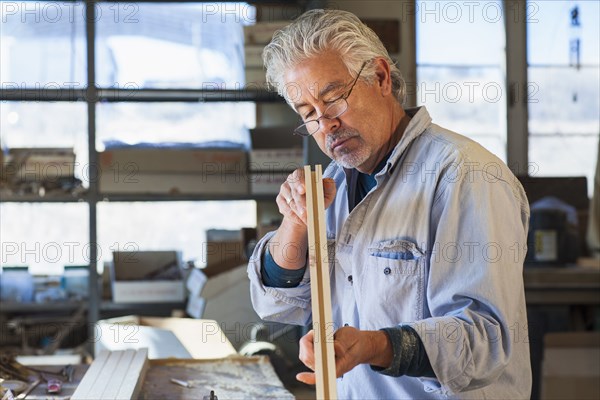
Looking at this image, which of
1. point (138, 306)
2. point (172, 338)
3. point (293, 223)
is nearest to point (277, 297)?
point (293, 223)

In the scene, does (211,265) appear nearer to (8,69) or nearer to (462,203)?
(8,69)

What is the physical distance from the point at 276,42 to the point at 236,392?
0.79 m

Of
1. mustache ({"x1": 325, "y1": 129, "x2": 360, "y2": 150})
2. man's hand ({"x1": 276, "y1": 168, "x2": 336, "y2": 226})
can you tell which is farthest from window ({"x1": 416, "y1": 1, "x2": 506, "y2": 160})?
man's hand ({"x1": 276, "y1": 168, "x2": 336, "y2": 226})

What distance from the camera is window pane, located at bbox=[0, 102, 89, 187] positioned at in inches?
160

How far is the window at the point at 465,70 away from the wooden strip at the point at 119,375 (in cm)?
268

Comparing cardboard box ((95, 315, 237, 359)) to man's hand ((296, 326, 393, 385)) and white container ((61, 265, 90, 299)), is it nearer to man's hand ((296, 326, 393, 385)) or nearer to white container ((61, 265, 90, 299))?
white container ((61, 265, 90, 299))

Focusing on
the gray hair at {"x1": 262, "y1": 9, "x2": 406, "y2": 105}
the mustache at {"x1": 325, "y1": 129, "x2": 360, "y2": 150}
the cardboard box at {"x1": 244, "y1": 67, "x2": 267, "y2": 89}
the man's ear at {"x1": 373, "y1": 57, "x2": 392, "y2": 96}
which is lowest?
the mustache at {"x1": 325, "y1": 129, "x2": 360, "y2": 150}

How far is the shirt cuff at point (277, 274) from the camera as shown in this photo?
5.42 feet

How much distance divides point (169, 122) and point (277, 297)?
2609mm

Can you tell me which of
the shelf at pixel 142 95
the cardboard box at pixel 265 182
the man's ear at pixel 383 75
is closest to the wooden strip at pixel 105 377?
the man's ear at pixel 383 75

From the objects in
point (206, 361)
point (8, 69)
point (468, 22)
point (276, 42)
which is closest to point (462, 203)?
point (276, 42)

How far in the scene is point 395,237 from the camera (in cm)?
151

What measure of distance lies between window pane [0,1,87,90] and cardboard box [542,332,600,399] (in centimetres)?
236

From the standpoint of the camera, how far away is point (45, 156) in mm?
3600
